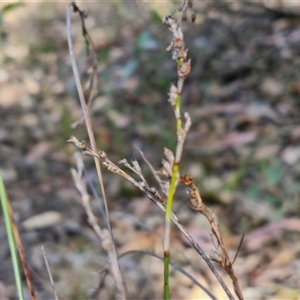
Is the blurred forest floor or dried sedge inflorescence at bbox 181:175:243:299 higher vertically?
the blurred forest floor

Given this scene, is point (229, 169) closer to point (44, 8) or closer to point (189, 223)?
point (189, 223)

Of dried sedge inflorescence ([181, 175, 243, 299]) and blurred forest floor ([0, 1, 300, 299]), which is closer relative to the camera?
dried sedge inflorescence ([181, 175, 243, 299])

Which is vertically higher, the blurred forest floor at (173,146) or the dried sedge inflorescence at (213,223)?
the blurred forest floor at (173,146)

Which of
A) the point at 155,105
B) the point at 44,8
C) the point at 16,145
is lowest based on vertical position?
the point at 16,145

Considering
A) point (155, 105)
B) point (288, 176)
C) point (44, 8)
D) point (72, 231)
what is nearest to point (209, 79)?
point (155, 105)

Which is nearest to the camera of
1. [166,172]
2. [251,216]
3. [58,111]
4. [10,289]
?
[166,172]

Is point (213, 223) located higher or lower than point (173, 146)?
lower

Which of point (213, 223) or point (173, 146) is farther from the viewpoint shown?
point (173, 146)

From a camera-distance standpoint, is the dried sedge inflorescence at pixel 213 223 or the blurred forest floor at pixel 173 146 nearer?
the dried sedge inflorescence at pixel 213 223
